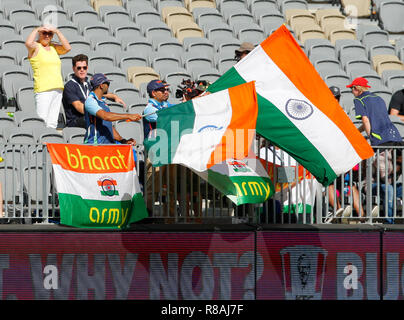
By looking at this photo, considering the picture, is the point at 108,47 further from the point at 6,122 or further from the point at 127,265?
the point at 127,265

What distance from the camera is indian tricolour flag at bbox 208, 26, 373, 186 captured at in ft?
28.9

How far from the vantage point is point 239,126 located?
8602 millimetres

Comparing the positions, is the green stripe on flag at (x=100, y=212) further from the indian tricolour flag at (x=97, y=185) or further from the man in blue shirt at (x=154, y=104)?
the man in blue shirt at (x=154, y=104)

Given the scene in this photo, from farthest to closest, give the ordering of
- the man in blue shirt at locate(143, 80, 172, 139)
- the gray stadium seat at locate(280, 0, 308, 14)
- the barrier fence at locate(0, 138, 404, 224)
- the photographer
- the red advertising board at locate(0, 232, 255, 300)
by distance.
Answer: the gray stadium seat at locate(280, 0, 308, 14)
the photographer
the man in blue shirt at locate(143, 80, 172, 139)
the barrier fence at locate(0, 138, 404, 224)
the red advertising board at locate(0, 232, 255, 300)

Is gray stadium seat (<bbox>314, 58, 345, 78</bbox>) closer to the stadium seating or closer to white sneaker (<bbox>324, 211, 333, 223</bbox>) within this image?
the stadium seating

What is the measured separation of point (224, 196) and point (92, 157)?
4.74ft

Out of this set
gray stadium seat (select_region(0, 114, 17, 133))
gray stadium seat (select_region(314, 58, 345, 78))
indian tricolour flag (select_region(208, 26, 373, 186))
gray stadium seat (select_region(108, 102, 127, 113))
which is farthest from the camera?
gray stadium seat (select_region(314, 58, 345, 78))

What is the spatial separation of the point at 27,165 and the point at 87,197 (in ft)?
2.23

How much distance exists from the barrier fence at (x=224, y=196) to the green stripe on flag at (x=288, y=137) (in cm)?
21

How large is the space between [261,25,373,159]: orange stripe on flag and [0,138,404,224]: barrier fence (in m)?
0.57

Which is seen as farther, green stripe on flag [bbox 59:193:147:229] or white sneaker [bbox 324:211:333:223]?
white sneaker [bbox 324:211:333:223]

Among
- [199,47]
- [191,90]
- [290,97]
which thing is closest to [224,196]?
[290,97]

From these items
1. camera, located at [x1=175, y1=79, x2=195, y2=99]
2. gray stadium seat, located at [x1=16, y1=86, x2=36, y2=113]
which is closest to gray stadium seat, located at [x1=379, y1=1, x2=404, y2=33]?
gray stadium seat, located at [x1=16, y1=86, x2=36, y2=113]
